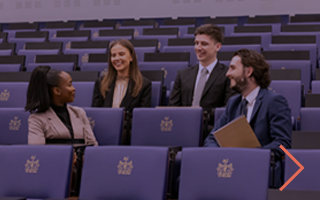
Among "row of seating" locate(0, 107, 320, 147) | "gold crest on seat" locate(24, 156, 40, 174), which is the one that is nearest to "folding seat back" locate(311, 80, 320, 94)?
"row of seating" locate(0, 107, 320, 147)

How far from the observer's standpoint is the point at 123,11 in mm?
1794

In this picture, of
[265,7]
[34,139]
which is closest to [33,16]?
[265,7]

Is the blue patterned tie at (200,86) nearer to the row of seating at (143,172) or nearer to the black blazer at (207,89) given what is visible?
the black blazer at (207,89)

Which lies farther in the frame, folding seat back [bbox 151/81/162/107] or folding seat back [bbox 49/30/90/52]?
folding seat back [bbox 49/30/90/52]

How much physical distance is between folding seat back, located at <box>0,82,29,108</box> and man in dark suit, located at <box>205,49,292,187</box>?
41 cm

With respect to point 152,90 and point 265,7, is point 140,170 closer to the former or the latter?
point 152,90

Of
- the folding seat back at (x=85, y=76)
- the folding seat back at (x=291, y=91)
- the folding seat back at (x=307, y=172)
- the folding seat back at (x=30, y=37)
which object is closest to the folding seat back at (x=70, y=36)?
the folding seat back at (x=30, y=37)

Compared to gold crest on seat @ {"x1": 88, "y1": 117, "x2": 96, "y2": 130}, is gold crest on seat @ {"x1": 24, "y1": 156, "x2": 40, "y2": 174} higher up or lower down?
lower down

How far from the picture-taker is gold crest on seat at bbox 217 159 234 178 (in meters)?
0.37

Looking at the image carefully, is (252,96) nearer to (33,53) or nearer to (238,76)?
(238,76)

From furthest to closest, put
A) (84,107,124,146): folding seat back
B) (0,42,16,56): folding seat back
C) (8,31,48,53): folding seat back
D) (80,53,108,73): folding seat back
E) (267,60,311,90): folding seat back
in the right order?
(8,31,48,53): folding seat back < (0,42,16,56): folding seat back < (80,53,108,73): folding seat back < (267,60,311,90): folding seat back < (84,107,124,146): folding seat back

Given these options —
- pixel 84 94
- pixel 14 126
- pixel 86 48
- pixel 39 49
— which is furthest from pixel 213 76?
pixel 39 49

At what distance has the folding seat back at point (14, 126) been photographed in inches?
23.7

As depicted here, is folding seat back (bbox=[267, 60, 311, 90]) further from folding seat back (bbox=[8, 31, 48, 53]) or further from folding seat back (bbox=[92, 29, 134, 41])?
folding seat back (bbox=[8, 31, 48, 53])
